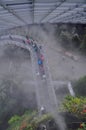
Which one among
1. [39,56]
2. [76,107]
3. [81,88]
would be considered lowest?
[76,107]

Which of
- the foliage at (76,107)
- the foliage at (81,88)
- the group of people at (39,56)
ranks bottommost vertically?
the foliage at (76,107)

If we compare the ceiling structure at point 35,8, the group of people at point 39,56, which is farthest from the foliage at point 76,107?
the group of people at point 39,56

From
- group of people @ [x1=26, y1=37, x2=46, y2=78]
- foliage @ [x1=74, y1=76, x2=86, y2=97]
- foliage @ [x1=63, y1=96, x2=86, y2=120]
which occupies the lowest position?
foliage @ [x1=63, y1=96, x2=86, y2=120]

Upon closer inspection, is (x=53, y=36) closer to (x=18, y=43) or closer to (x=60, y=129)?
(x=18, y=43)

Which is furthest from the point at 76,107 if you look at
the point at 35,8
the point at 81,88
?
the point at 35,8

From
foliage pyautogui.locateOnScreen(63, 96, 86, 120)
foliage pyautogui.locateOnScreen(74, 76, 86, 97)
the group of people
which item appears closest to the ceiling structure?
foliage pyautogui.locateOnScreen(63, 96, 86, 120)

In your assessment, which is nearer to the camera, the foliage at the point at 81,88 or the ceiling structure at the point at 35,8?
the ceiling structure at the point at 35,8

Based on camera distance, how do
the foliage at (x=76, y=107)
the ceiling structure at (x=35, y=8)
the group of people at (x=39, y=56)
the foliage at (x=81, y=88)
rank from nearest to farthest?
the ceiling structure at (x=35, y=8), the foliage at (x=76, y=107), the foliage at (x=81, y=88), the group of people at (x=39, y=56)

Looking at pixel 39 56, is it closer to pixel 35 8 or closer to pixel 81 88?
pixel 81 88

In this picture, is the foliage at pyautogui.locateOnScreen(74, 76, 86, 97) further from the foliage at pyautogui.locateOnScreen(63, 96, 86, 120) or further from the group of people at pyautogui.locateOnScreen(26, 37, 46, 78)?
the foliage at pyautogui.locateOnScreen(63, 96, 86, 120)

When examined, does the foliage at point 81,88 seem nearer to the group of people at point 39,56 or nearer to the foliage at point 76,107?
the group of people at point 39,56

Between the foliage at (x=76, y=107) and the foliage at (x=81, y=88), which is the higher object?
the foliage at (x=81, y=88)
